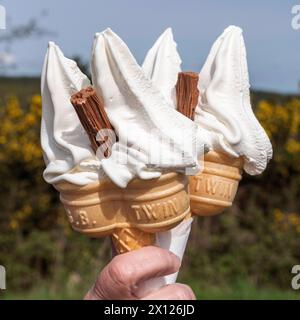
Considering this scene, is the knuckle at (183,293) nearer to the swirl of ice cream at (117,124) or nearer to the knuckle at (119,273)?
the knuckle at (119,273)

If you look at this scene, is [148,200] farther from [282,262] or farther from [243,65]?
[282,262]

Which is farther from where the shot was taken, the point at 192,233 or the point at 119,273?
the point at 192,233

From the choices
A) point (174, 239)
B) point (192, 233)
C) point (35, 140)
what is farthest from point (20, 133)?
point (174, 239)

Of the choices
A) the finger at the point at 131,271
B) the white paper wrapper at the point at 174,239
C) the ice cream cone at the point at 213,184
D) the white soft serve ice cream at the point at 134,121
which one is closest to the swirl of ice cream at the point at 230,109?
the ice cream cone at the point at 213,184

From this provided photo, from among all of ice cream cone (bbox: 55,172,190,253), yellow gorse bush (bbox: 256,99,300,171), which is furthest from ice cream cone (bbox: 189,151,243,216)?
yellow gorse bush (bbox: 256,99,300,171)

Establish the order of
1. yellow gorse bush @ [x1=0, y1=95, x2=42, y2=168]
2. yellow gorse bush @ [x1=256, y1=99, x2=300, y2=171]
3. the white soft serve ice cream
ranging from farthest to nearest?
yellow gorse bush @ [x1=256, y1=99, x2=300, y2=171]
yellow gorse bush @ [x1=0, y1=95, x2=42, y2=168]
the white soft serve ice cream

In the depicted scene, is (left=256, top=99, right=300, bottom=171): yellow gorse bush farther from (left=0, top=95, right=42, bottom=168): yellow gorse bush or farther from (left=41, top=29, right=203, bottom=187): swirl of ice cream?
(left=41, top=29, right=203, bottom=187): swirl of ice cream

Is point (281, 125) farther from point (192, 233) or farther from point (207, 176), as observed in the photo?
point (207, 176)
